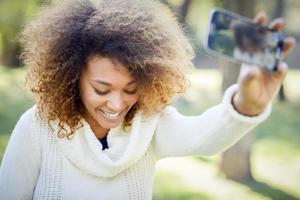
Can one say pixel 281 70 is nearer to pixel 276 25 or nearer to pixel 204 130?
pixel 276 25

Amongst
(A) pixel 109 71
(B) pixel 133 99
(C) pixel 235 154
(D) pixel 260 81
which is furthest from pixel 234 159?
(D) pixel 260 81

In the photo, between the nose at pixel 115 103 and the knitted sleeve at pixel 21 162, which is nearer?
the nose at pixel 115 103

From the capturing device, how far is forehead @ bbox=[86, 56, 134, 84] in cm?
192

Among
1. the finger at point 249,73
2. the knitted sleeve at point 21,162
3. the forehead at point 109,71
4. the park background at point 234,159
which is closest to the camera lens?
the finger at point 249,73

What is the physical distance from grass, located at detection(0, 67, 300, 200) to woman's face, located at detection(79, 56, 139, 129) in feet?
3.96

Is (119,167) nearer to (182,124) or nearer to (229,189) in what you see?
(182,124)

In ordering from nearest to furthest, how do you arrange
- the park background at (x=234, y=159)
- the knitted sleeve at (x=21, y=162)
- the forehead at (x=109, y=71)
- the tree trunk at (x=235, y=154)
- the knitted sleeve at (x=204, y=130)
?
the knitted sleeve at (x=204, y=130)
the forehead at (x=109, y=71)
the knitted sleeve at (x=21, y=162)
the park background at (x=234, y=159)
the tree trunk at (x=235, y=154)

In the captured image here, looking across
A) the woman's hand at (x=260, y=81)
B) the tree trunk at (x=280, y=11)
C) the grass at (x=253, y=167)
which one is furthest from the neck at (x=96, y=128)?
the tree trunk at (x=280, y=11)

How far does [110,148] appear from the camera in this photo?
2.12m

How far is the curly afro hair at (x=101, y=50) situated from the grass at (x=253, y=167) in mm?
1068

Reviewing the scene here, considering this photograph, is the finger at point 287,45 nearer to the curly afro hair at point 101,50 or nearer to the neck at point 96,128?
the curly afro hair at point 101,50

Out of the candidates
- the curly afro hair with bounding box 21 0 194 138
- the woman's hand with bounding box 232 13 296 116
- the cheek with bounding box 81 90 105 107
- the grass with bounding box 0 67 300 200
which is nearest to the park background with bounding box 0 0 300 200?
the grass with bounding box 0 67 300 200

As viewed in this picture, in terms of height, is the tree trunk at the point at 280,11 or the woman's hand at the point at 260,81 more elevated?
the woman's hand at the point at 260,81

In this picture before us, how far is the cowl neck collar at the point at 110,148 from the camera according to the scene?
81.2 inches
